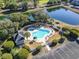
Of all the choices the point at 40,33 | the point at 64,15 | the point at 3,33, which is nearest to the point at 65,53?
the point at 40,33

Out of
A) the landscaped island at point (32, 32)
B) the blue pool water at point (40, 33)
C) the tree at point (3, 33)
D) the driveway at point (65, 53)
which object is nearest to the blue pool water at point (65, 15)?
the landscaped island at point (32, 32)

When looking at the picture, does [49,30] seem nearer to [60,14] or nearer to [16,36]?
[16,36]

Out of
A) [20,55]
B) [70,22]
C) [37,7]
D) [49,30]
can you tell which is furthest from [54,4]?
[20,55]

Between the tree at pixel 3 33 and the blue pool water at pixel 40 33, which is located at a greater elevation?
the tree at pixel 3 33

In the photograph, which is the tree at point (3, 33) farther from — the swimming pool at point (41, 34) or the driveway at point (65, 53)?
the driveway at point (65, 53)

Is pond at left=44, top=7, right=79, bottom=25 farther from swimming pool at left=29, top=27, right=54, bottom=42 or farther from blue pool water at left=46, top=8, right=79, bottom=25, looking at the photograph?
swimming pool at left=29, top=27, right=54, bottom=42

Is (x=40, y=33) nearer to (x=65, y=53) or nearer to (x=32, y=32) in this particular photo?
(x=32, y=32)

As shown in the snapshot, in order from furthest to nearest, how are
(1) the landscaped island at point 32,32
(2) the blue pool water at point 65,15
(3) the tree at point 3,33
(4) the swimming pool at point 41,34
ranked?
(2) the blue pool water at point 65,15 → (4) the swimming pool at point 41,34 → (3) the tree at point 3,33 → (1) the landscaped island at point 32,32

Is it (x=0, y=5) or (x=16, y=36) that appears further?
(x=0, y=5)
